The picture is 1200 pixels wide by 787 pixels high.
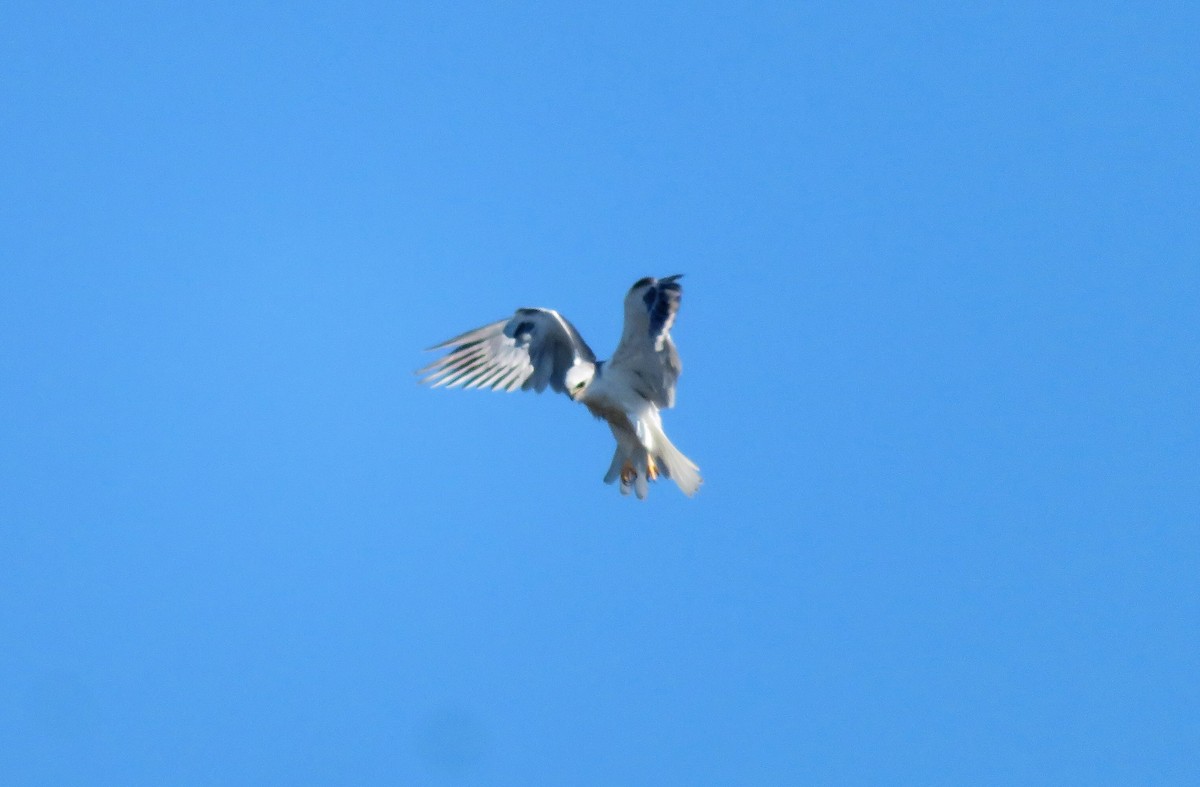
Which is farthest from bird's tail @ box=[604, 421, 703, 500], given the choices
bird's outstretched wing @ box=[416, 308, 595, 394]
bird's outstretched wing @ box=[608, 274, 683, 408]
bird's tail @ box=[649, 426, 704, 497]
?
bird's outstretched wing @ box=[416, 308, 595, 394]

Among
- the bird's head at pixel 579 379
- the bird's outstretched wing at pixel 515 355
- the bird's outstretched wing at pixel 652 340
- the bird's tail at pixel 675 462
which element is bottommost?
the bird's tail at pixel 675 462

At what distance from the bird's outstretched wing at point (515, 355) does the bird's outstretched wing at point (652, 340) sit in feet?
3.61

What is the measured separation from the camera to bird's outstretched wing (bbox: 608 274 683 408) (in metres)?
13.4

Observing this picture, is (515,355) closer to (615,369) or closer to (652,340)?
(615,369)

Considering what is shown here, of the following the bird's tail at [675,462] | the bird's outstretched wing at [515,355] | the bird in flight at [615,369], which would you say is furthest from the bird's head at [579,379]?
the bird's tail at [675,462]

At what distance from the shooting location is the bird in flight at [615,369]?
45.3 ft

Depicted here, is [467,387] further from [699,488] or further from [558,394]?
[699,488]

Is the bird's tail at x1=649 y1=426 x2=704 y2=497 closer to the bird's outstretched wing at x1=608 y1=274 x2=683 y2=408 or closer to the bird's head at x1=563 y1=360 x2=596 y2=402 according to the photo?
the bird's outstretched wing at x1=608 y1=274 x2=683 y2=408

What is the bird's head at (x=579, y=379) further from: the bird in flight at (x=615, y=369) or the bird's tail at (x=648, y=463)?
the bird's tail at (x=648, y=463)

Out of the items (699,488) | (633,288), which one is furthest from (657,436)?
(633,288)

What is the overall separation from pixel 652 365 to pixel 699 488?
4.09 ft

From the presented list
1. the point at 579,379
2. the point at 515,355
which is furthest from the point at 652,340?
the point at 515,355

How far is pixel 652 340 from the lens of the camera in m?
13.9

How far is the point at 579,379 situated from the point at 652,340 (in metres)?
1.18
